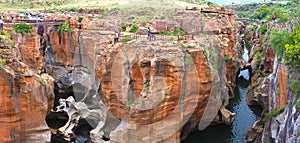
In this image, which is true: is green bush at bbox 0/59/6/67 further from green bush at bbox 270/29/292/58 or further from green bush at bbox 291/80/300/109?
green bush at bbox 270/29/292/58

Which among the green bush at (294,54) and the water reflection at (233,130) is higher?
the green bush at (294,54)

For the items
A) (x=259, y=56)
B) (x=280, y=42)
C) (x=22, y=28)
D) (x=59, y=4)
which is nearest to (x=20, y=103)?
(x=22, y=28)

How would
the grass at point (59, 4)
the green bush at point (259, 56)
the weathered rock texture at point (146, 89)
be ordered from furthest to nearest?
1. the grass at point (59, 4)
2. the green bush at point (259, 56)
3. the weathered rock texture at point (146, 89)

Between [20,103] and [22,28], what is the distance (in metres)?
19.6

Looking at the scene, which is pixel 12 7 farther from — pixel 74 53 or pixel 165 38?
pixel 165 38

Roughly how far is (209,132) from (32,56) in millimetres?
21605

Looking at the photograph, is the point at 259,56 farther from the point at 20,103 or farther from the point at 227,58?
the point at 20,103

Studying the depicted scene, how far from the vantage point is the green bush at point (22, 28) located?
38812 mm

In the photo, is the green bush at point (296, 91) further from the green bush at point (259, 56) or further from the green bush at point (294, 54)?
the green bush at point (259, 56)

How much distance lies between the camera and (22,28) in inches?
1547

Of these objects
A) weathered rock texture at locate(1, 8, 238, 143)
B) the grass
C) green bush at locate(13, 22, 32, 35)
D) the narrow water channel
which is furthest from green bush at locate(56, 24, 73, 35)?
the grass

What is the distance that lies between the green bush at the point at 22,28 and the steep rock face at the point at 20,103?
16.7 m

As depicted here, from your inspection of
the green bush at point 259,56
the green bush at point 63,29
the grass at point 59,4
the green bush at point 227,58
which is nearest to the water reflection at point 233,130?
the green bush at point 227,58

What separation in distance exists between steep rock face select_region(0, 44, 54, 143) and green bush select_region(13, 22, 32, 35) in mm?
16674
